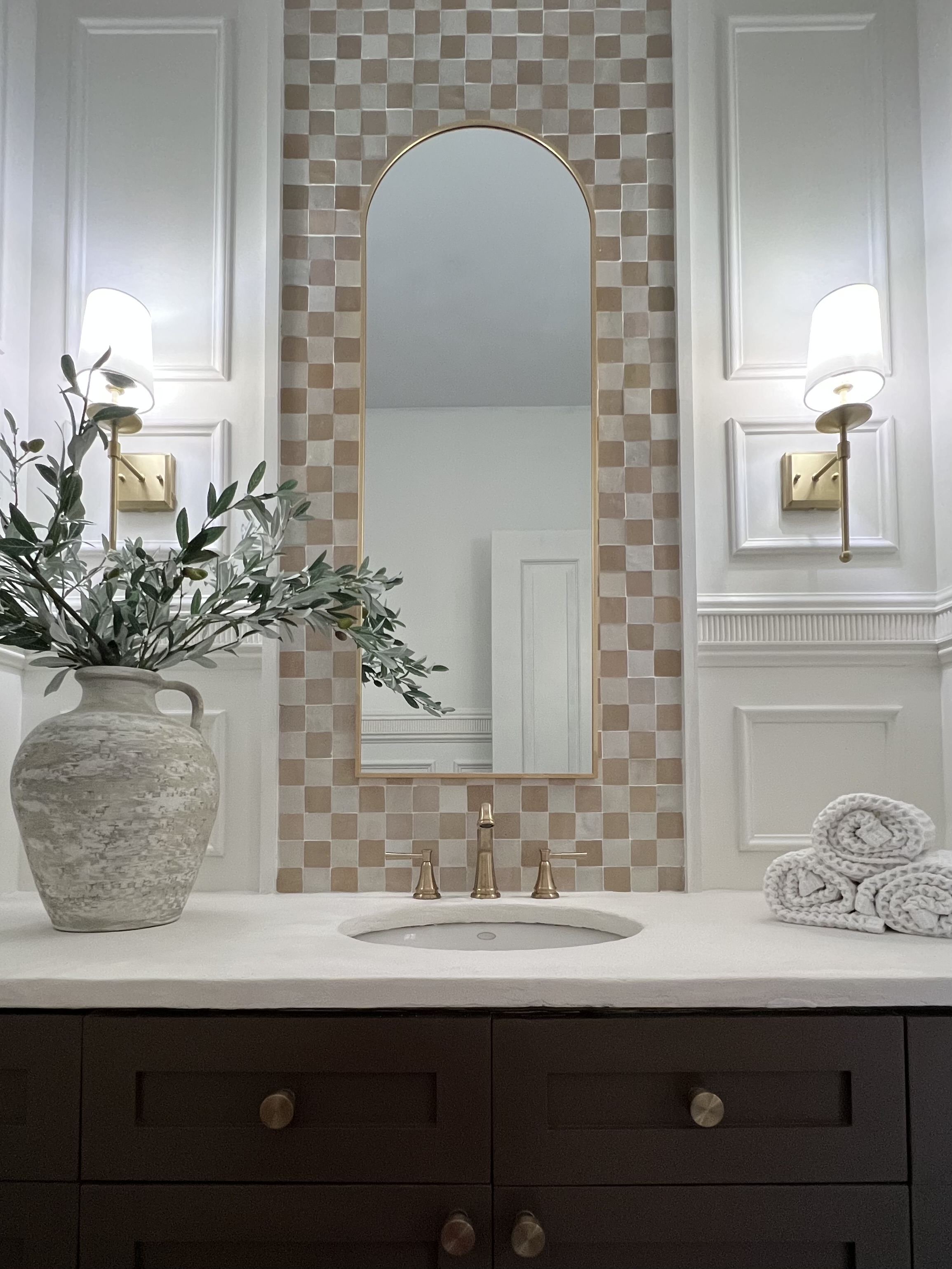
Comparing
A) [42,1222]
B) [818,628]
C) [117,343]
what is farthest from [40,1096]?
[818,628]

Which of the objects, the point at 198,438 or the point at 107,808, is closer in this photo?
the point at 107,808

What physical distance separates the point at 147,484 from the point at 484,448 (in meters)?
0.57

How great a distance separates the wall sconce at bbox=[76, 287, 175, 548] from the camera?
162 cm

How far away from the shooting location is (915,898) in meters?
1.21

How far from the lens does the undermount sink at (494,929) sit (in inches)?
57.1

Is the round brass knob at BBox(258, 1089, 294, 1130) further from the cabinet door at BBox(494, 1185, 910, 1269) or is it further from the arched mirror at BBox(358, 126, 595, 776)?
the arched mirror at BBox(358, 126, 595, 776)

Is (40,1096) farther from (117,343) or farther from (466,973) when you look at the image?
(117,343)

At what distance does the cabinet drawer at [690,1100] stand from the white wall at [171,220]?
2.78ft

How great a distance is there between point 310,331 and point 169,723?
775 mm

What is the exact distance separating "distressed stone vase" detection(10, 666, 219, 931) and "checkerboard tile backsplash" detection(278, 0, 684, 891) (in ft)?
1.24

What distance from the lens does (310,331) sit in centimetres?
174

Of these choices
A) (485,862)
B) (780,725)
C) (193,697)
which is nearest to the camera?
(193,697)

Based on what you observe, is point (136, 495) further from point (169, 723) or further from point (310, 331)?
point (169, 723)

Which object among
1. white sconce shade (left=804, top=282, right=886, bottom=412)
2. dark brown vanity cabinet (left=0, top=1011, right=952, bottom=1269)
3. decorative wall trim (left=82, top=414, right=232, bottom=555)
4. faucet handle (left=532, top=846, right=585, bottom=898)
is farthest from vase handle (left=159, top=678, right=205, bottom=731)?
white sconce shade (left=804, top=282, right=886, bottom=412)
